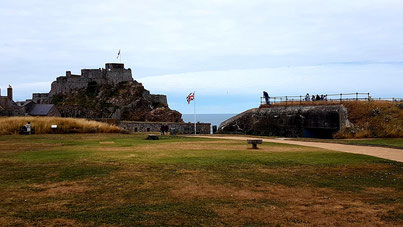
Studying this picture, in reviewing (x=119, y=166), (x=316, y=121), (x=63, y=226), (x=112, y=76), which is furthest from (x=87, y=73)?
(x=63, y=226)

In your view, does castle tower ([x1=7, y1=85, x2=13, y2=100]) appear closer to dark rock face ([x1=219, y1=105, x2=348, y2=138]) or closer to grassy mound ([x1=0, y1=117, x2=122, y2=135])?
grassy mound ([x1=0, y1=117, x2=122, y2=135])

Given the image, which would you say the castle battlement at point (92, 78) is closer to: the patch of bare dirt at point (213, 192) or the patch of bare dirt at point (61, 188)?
the patch of bare dirt at point (61, 188)

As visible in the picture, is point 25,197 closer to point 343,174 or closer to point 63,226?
point 63,226

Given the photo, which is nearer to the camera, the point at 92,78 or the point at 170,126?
the point at 170,126

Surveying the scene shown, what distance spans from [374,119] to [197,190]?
94.3ft

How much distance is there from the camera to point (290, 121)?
38.9m

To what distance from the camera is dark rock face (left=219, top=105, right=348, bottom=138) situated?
3569 cm

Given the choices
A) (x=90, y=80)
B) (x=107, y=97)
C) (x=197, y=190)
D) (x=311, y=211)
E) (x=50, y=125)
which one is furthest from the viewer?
(x=90, y=80)

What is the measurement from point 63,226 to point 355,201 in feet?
24.8

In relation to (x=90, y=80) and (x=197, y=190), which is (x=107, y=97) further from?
(x=197, y=190)

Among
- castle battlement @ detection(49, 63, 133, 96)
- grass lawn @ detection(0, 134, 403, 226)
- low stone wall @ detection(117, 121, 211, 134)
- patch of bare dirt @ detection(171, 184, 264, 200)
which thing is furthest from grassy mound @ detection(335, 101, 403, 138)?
castle battlement @ detection(49, 63, 133, 96)

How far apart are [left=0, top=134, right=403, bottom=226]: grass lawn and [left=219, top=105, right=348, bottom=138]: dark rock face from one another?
19.2 m

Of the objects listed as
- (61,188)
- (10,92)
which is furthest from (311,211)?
(10,92)

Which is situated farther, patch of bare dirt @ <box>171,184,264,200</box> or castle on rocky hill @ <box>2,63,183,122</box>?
castle on rocky hill @ <box>2,63,183,122</box>
